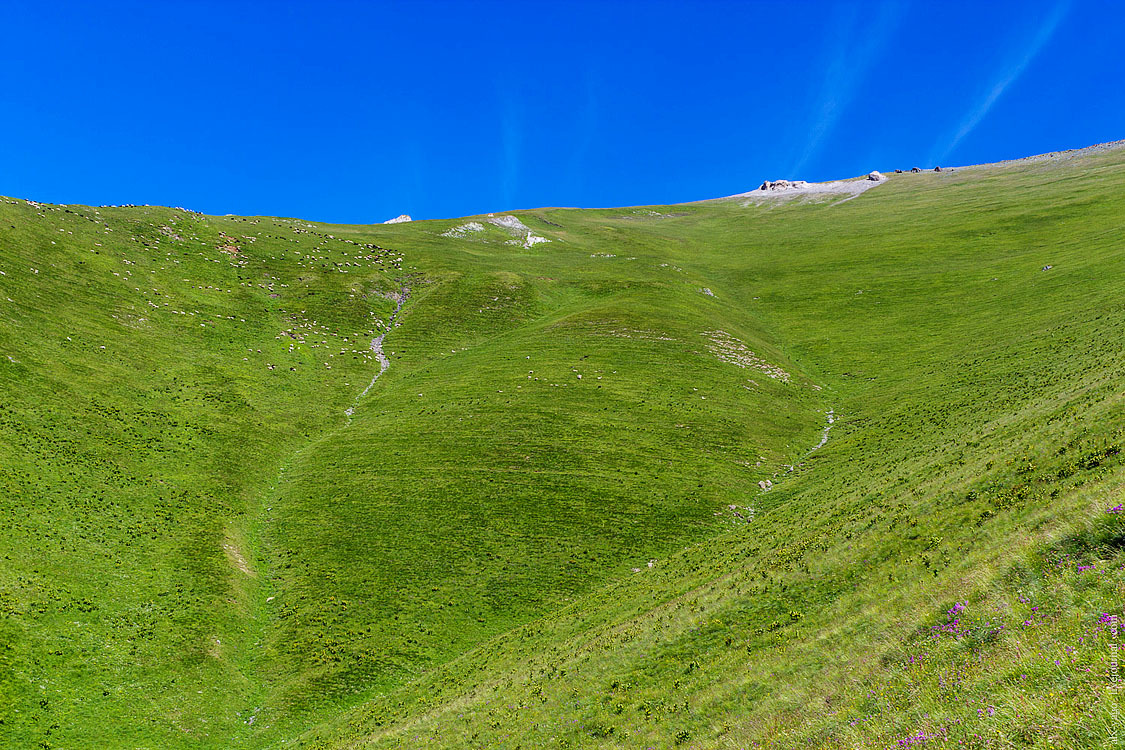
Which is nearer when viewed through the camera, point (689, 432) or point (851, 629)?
point (851, 629)

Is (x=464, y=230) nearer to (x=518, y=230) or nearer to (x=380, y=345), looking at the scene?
(x=518, y=230)

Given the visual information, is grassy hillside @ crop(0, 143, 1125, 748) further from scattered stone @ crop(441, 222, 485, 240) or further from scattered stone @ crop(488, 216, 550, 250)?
scattered stone @ crop(488, 216, 550, 250)

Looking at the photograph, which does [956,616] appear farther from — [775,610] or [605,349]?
[605,349]

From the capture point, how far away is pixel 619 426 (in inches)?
2424

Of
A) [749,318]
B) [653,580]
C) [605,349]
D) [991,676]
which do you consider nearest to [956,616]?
[991,676]

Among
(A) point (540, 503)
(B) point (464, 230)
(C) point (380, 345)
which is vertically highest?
(B) point (464, 230)

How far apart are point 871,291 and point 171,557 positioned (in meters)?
119

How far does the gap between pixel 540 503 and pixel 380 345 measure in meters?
50.3

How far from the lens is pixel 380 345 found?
88.4m

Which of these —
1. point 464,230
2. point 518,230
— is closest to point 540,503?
point 464,230

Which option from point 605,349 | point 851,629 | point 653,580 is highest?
point 605,349

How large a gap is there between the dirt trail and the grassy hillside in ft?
3.50

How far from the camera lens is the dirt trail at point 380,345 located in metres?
72.6

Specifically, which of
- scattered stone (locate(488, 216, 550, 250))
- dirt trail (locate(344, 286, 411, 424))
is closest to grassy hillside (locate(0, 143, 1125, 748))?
dirt trail (locate(344, 286, 411, 424))
